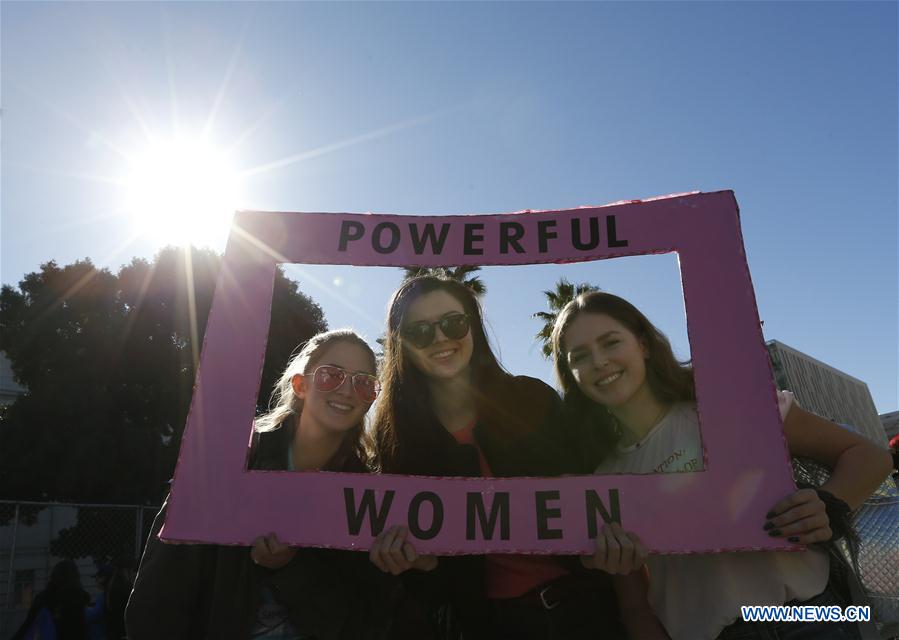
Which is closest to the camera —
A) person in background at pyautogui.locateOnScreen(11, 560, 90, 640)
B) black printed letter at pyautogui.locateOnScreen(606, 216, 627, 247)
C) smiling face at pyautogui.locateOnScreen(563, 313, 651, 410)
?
smiling face at pyautogui.locateOnScreen(563, 313, 651, 410)

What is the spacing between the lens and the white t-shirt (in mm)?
1920

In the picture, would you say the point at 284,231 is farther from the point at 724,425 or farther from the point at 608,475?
the point at 724,425

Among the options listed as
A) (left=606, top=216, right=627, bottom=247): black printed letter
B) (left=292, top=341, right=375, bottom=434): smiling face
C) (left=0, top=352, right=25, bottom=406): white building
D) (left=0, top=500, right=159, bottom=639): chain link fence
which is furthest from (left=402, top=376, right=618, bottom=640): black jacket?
(left=0, top=352, right=25, bottom=406): white building

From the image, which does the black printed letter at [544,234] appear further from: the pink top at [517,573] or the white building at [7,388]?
the white building at [7,388]

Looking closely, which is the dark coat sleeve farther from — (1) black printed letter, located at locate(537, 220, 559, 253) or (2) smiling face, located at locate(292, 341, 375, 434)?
(1) black printed letter, located at locate(537, 220, 559, 253)

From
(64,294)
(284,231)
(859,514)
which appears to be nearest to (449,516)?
(284,231)

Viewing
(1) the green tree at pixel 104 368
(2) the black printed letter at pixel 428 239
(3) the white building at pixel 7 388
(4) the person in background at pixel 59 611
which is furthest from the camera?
(3) the white building at pixel 7 388

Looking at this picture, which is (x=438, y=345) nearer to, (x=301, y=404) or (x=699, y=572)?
(x=301, y=404)

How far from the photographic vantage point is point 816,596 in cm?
189

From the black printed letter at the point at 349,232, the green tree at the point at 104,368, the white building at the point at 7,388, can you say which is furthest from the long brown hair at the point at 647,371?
the white building at the point at 7,388

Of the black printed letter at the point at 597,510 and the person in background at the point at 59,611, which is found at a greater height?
the black printed letter at the point at 597,510

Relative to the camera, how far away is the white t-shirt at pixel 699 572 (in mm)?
1920

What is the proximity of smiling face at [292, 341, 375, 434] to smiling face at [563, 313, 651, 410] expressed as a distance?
90cm

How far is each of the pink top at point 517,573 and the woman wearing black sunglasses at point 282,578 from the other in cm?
43
